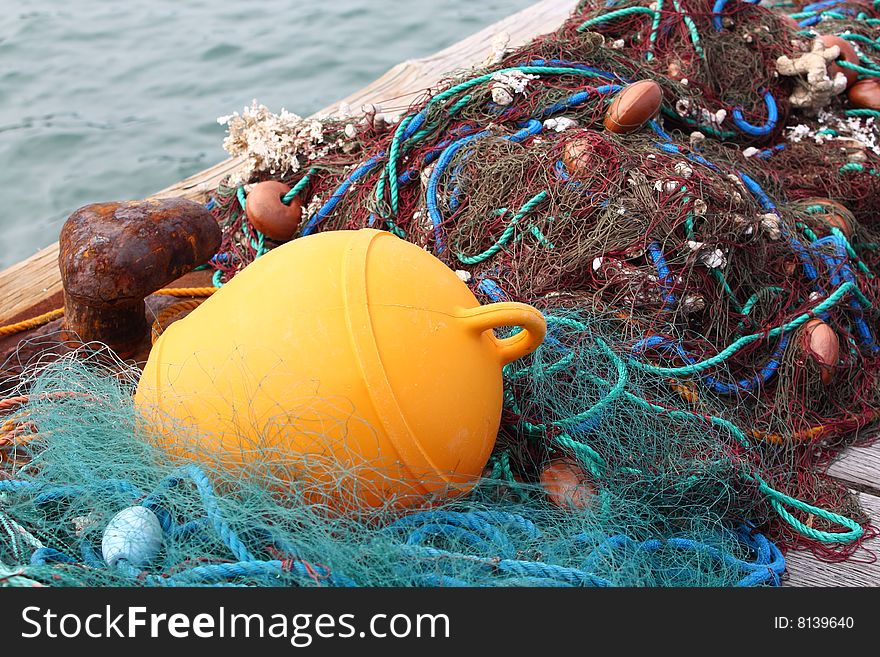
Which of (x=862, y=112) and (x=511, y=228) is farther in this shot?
(x=862, y=112)

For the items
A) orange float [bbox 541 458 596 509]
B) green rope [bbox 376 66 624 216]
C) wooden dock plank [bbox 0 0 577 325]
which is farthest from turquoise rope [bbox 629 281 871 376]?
wooden dock plank [bbox 0 0 577 325]

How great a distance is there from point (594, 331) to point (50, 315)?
2.00 metres

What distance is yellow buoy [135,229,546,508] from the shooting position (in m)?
1.87

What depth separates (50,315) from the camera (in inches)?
120

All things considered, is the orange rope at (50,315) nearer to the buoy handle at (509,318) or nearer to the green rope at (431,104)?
the green rope at (431,104)

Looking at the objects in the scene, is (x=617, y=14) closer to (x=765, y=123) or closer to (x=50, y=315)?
(x=765, y=123)

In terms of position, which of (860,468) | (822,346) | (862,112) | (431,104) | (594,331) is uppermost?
(431,104)

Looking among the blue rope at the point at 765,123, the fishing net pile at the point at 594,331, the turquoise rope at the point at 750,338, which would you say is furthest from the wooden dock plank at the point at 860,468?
the blue rope at the point at 765,123

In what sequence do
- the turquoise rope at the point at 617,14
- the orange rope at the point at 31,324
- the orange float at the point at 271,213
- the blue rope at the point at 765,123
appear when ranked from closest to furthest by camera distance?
the orange rope at the point at 31,324
the orange float at the point at 271,213
the blue rope at the point at 765,123
the turquoise rope at the point at 617,14

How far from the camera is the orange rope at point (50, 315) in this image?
299 centimetres

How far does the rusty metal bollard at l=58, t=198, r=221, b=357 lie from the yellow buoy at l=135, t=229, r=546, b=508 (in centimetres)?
48

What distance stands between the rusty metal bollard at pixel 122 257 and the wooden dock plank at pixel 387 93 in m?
0.96

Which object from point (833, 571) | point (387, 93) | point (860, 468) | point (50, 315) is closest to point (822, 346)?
point (860, 468)
